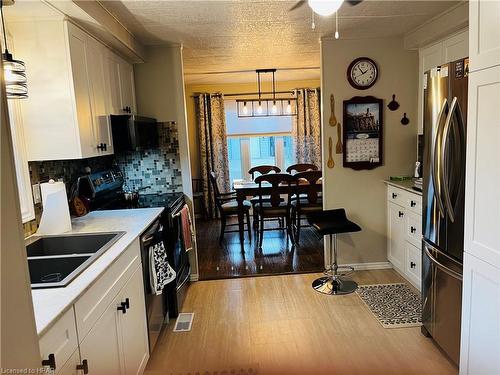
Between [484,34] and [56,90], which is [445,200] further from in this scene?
[56,90]

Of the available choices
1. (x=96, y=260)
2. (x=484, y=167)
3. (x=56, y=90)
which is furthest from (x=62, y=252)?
(x=484, y=167)

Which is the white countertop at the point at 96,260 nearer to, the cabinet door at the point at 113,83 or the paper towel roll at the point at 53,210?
the paper towel roll at the point at 53,210

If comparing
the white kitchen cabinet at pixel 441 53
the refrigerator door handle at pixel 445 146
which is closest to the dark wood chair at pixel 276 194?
the white kitchen cabinet at pixel 441 53

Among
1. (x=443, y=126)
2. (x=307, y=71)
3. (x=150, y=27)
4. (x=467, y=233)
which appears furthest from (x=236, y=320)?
(x=307, y=71)

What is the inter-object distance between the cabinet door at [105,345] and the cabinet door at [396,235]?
8.54ft

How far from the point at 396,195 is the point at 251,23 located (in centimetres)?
203

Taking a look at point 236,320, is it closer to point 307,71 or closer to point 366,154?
point 366,154

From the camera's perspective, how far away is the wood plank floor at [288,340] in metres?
2.27

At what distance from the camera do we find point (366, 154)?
3617 millimetres

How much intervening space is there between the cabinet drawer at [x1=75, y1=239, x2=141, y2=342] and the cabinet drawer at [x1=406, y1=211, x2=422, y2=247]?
223cm

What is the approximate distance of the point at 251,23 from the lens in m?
2.87

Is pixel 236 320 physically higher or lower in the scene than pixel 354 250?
lower

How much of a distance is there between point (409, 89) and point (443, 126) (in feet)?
5.64

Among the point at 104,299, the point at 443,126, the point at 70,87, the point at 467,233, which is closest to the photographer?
the point at 104,299
